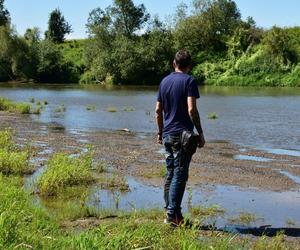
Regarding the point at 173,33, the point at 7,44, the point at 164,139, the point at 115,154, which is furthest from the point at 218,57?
the point at 164,139

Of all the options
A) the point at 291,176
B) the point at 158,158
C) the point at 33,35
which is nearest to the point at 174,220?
the point at 291,176

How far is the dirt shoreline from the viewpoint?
11586 millimetres

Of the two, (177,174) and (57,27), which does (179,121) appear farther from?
(57,27)

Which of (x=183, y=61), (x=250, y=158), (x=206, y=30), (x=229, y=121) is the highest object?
(x=206, y=30)

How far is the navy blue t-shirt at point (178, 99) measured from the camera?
7555 mm

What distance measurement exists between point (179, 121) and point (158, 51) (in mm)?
76150

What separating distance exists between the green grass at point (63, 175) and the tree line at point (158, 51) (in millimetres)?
62594

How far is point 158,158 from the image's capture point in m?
14.7

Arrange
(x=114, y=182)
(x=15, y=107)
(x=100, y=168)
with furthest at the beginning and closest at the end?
(x=15, y=107) < (x=100, y=168) < (x=114, y=182)

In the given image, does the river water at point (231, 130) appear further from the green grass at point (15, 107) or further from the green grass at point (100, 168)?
the green grass at point (100, 168)

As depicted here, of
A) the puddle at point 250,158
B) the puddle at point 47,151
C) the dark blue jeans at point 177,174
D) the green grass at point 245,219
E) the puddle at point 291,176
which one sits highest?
the dark blue jeans at point 177,174

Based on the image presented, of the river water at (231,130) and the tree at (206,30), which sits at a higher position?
the tree at (206,30)

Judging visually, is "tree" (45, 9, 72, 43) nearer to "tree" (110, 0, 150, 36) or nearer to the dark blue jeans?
"tree" (110, 0, 150, 36)

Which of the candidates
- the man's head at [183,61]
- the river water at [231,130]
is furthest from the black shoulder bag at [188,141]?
the river water at [231,130]
